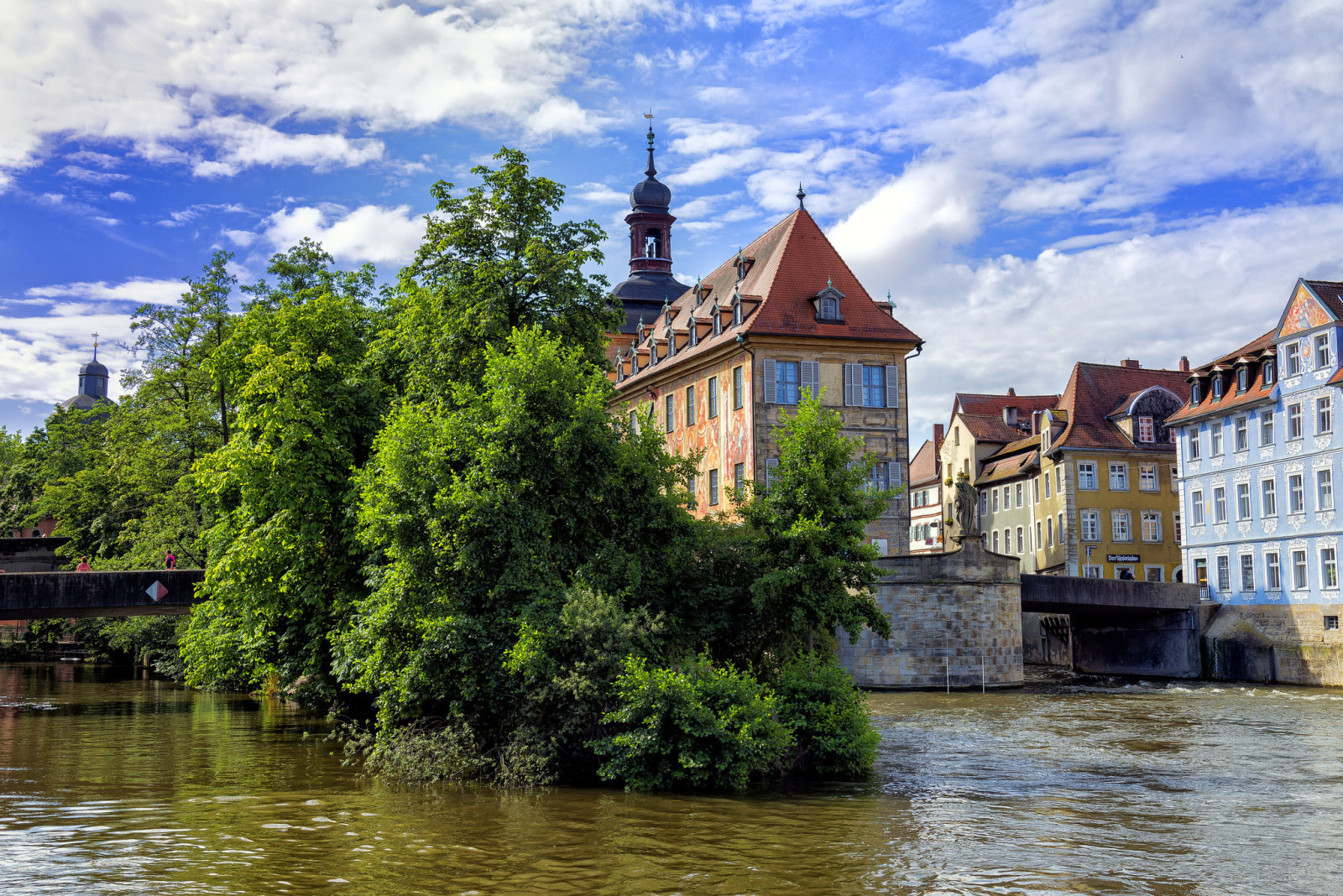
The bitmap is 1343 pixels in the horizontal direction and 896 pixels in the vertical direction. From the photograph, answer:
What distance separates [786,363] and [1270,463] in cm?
2006

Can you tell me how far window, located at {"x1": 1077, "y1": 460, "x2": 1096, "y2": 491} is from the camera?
63.5 meters

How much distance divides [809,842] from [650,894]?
3356mm

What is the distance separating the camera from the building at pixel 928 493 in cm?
8481

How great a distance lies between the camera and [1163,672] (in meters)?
51.8

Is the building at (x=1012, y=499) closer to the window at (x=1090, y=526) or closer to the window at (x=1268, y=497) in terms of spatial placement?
the window at (x=1090, y=526)

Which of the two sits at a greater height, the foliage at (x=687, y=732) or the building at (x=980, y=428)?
the building at (x=980, y=428)

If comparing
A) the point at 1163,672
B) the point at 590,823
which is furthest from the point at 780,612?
the point at 1163,672

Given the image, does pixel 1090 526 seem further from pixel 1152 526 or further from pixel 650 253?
pixel 650 253

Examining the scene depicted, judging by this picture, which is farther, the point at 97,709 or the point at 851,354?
the point at 851,354

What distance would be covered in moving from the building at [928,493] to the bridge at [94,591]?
54.6 m

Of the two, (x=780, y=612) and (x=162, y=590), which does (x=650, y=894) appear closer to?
(x=780, y=612)

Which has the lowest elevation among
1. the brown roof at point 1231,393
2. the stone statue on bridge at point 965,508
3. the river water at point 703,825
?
the river water at point 703,825

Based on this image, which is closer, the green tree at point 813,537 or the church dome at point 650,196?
the green tree at point 813,537

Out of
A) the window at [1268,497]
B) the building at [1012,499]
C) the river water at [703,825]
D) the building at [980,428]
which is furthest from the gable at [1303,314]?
the building at [980,428]
